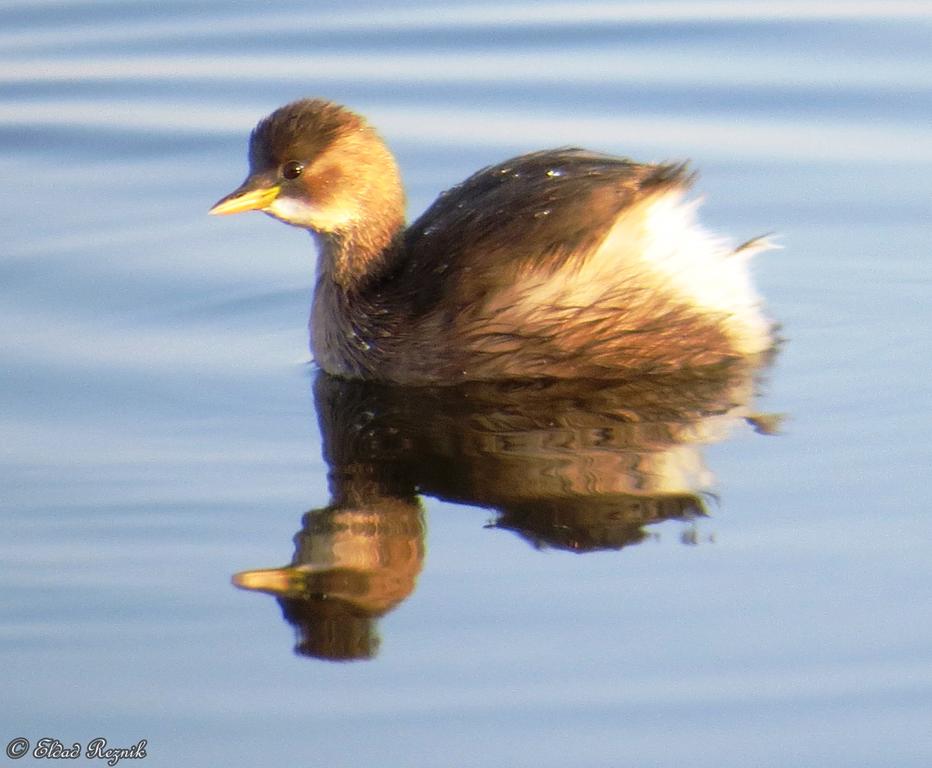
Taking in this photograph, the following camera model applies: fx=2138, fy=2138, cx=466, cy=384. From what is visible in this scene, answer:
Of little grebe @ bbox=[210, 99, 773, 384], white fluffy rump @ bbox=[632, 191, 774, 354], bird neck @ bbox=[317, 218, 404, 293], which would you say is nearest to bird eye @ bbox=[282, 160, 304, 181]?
little grebe @ bbox=[210, 99, 773, 384]

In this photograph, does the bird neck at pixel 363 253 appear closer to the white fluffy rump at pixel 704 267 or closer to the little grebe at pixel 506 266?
the little grebe at pixel 506 266

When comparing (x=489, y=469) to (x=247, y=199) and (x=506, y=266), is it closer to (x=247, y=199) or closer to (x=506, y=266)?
(x=506, y=266)

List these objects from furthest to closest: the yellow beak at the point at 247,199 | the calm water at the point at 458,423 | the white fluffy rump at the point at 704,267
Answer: the yellow beak at the point at 247,199
the white fluffy rump at the point at 704,267
the calm water at the point at 458,423

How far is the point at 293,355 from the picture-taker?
6879 millimetres

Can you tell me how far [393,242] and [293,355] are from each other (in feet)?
1.62

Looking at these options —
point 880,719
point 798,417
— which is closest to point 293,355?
point 798,417

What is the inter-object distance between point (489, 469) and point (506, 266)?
0.82 m

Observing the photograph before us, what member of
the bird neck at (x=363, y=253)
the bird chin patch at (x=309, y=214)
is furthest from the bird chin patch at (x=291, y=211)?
the bird neck at (x=363, y=253)

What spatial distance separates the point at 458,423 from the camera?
6164mm

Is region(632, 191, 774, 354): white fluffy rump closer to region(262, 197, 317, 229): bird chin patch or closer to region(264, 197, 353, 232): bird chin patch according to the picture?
region(264, 197, 353, 232): bird chin patch

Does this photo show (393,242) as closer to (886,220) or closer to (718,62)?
(886,220)

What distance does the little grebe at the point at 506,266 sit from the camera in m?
6.31

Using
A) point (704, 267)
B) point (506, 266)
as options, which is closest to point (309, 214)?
point (506, 266)

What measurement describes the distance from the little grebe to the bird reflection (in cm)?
9
